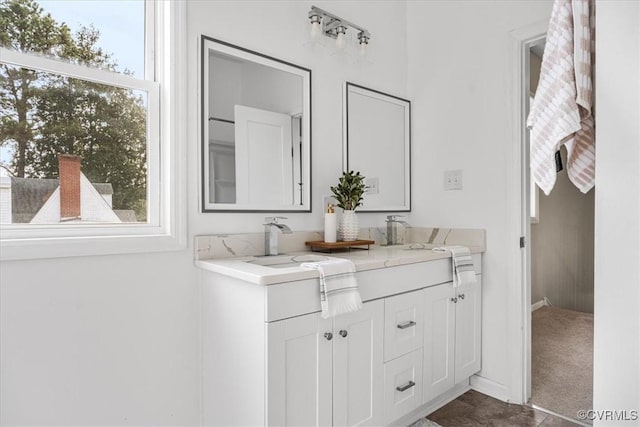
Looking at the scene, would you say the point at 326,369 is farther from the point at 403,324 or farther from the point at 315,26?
the point at 315,26

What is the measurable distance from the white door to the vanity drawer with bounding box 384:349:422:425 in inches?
37.2

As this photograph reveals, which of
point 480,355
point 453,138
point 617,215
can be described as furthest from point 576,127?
point 480,355

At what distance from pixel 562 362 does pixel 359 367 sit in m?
1.83

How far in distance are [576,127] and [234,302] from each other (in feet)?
3.91

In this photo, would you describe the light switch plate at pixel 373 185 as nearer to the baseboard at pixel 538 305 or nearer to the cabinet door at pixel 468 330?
the cabinet door at pixel 468 330

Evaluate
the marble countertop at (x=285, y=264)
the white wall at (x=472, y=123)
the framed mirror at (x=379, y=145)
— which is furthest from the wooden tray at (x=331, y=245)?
the white wall at (x=472, y=123)

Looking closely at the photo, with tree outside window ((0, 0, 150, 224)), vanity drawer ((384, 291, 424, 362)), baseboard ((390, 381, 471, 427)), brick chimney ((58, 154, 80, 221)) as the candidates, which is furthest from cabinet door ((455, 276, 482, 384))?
brick chimney ((58, 154, 80, 221))

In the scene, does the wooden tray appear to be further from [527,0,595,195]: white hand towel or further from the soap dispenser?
[527,0,595,195]: white hand towel

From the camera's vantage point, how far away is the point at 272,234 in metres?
1.84

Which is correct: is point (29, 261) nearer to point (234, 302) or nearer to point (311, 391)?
point (234, 302)

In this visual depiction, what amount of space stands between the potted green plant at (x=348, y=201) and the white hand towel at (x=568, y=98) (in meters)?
1.22

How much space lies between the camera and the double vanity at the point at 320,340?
52.1 inches

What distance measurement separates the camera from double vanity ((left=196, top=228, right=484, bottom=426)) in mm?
1322

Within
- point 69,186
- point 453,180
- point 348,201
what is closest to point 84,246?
point 69,186
